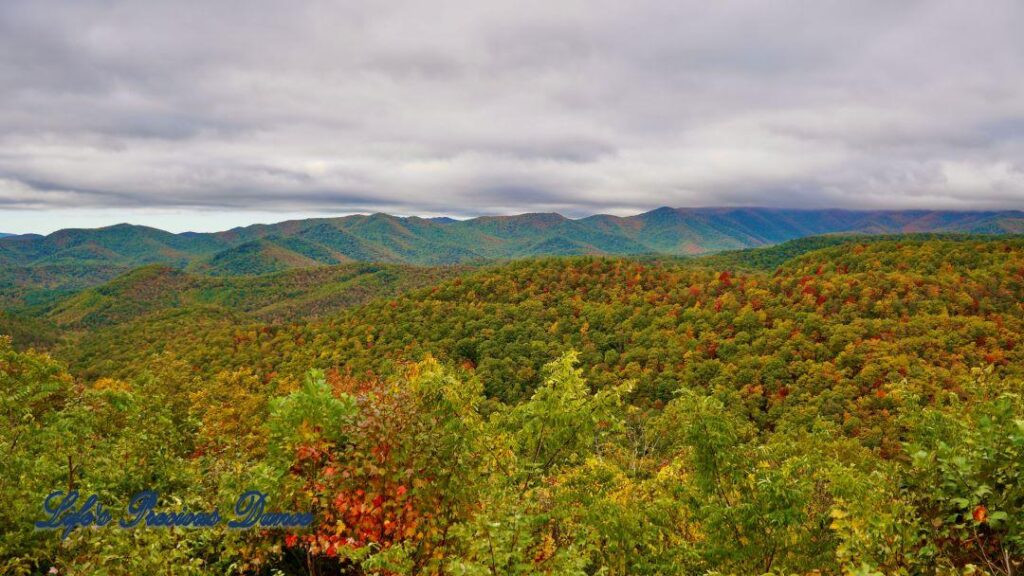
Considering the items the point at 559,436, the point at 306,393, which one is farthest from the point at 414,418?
the point at 559,436

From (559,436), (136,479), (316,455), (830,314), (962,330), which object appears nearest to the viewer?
(316,455)

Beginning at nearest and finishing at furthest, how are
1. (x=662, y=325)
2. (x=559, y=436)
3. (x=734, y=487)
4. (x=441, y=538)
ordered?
1. (x=441, y=538)
2. (x=734, y=487)
3. (x=559, y=436)
4. (x=662, y=325)

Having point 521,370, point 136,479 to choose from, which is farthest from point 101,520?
point 521,370

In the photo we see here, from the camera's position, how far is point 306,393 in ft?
45.1

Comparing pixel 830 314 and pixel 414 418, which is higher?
pixel 414 418

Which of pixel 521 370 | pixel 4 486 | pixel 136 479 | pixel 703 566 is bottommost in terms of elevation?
pixel 521 370

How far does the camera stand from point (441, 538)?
11.4 metres

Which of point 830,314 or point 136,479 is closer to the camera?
point 136,479

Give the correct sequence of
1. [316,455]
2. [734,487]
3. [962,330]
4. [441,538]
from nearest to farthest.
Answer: [441,538] < [316,455] < [734,487] < [962,330]

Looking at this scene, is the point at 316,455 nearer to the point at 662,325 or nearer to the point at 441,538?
the point at 441,538

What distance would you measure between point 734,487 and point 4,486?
18865mm

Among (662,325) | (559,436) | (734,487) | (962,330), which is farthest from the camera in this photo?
(662,325)

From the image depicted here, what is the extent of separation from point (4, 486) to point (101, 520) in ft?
10.6

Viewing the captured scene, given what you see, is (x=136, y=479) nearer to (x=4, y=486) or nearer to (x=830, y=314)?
(x=4, y=486)
